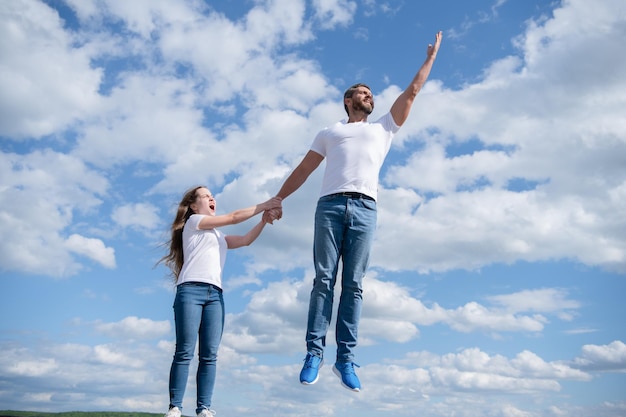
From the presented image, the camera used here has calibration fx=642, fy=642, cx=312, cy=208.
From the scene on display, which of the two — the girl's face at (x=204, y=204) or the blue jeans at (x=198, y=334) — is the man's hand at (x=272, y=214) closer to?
the girl's face at (x=204, y=204)

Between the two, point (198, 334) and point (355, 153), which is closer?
point (355, 153)

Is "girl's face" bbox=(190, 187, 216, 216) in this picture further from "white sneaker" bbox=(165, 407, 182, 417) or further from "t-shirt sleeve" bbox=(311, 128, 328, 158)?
"white sneaker" bbox=(165, 407, 182, 417)

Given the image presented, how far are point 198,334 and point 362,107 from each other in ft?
13.9

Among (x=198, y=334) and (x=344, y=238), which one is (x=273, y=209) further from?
(x=198, y=334)

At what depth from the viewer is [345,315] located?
8.99 meters

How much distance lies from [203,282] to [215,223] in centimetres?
98

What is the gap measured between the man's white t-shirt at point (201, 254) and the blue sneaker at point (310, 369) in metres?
Answer: 1.94

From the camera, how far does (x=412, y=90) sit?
947cm

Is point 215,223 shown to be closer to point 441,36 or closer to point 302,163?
point 302,163

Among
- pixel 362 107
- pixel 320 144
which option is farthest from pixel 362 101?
pixel 320 144

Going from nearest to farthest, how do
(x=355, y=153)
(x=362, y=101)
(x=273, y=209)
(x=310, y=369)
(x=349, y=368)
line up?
(x=310, y=369) < (x=349, y=368) < (x=355, y=153) < (x=362, y=101) < (x=273, y=209)

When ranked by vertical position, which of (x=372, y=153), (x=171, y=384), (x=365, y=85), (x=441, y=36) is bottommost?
(x=171, y=384)

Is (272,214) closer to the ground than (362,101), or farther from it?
closer to the ground

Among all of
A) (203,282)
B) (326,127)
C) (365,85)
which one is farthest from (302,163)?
(203,282)
